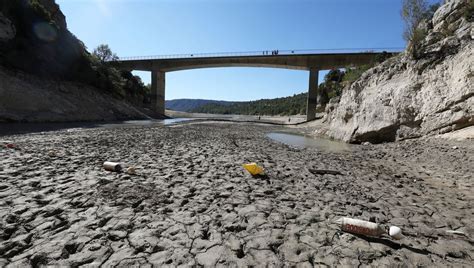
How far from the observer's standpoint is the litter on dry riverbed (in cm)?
337

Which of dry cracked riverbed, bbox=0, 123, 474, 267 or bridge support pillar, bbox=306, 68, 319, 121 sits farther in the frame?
bridge support pillar, bbox=306, 68, 319, 121

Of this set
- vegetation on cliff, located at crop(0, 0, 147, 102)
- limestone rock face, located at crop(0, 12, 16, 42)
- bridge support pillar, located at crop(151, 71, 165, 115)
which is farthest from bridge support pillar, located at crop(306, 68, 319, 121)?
limestone rock face, located at crop(0, 12, 16, 42)

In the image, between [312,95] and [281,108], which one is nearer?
[312,95]

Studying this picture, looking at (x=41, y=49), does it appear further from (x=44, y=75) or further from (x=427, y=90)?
(x=427, y=90)

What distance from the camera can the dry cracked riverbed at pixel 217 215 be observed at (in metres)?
2.93

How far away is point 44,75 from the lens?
89.4 feet

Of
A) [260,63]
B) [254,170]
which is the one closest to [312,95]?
[260,63]

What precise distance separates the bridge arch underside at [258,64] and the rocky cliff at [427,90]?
2736 centimetres

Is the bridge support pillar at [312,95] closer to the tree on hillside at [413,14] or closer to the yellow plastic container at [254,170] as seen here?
the tree on hillside at [413,14]

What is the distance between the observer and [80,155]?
322 inches

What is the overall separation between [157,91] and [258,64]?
26778 millimetres

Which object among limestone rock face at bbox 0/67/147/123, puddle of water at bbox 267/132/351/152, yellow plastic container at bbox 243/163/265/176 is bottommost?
puddle of water at bbox 267/132/351/152

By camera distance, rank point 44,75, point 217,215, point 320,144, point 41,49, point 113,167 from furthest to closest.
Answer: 1. point 41,49
2. point 44,75
3. point 320,144
4. point 113,167
5. point 217,215

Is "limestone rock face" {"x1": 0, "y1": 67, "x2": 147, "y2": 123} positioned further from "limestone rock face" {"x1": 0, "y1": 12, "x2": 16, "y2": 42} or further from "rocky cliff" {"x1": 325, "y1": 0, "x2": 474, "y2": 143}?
"rocky cliff" {"x1": 325, "y1": 0, "x2": 474, "y2": 143}
